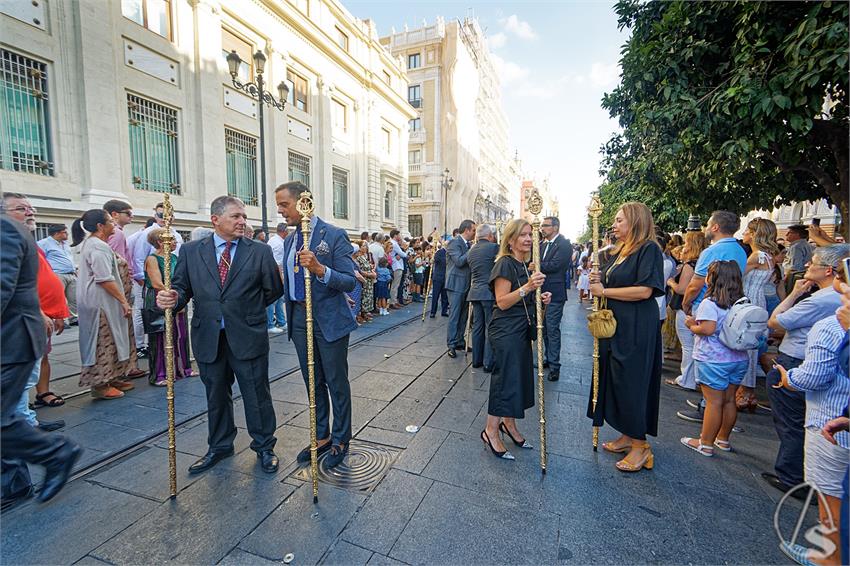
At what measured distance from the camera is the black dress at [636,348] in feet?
10.0

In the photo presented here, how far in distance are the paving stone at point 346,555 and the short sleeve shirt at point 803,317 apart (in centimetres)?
335

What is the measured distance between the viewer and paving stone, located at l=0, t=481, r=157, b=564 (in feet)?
7.38

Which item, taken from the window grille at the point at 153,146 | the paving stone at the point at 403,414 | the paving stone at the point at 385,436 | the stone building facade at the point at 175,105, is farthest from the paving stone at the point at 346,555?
the window grille at the point at 153,146

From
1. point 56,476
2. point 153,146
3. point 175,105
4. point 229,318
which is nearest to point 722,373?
point 229,318

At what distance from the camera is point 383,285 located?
1055cm

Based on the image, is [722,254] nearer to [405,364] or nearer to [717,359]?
[717,359]

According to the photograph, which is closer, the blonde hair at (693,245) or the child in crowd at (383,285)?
the blonde hair at (693,245)

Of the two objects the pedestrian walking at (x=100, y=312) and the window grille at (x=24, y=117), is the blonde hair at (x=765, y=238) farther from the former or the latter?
the window grille at (x=24, y=117)

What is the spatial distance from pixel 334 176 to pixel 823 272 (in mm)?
20556

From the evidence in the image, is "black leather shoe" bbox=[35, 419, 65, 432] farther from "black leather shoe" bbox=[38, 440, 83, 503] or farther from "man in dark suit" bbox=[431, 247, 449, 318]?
"man in dark suit" bbox=[431, 247, 449, 318]

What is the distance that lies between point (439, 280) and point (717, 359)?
7.33 meters

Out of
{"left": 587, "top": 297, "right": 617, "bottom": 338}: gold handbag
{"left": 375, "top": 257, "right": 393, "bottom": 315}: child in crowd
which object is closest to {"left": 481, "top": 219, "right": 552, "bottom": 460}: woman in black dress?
{"left": 587, "top": 297, "right": 617, "bottom": 338}: gold handbag

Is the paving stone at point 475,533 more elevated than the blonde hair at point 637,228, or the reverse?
the blonde hair at point 637,228

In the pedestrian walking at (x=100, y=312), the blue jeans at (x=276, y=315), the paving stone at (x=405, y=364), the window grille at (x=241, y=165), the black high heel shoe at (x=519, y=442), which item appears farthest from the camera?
the window grille at (x=241, y=165)
